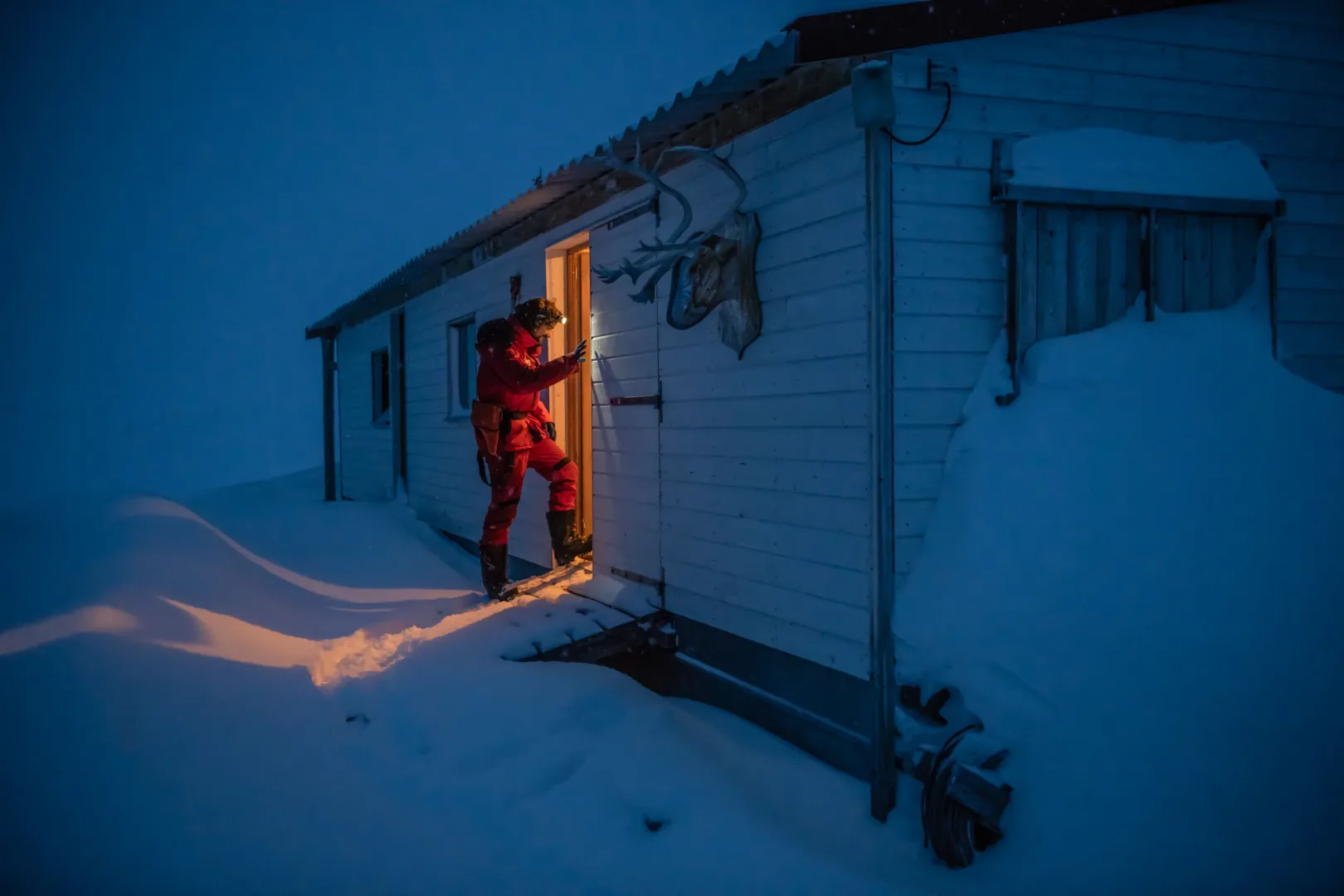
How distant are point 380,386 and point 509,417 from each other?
7744 mm

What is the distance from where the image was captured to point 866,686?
3.82m

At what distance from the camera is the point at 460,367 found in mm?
9648

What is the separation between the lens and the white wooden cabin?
3773 millimetres

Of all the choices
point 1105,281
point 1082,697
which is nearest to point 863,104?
point 1105,281

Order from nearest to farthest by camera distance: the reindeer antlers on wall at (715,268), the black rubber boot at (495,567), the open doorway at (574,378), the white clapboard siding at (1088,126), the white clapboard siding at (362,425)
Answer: the white clapboard siding at (1088,126) < the reindeer antlers on wall at (715,268) < the black rubber boot at (495,567) < the open doorway at (574,378) < the white clapboard siding at (362,425)

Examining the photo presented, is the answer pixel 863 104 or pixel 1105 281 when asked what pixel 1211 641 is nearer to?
pixel 1105 281

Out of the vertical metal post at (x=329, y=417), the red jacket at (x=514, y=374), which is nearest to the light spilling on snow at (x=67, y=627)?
the red jacket at (x=514, y=374)

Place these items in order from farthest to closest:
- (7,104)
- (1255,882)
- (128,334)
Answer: (7,104) → (128,334) → (1255,882)

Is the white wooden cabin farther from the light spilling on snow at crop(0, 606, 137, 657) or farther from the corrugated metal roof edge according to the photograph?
the light spilling on snow at crop(0, 606, 137, 657)

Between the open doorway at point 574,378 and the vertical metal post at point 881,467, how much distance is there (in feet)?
12.9

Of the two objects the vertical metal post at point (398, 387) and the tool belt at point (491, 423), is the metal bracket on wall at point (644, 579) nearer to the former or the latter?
the tool belt at point (491, 423)

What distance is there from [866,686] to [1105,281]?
2523 mm

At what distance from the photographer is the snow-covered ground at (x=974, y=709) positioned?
3047mm

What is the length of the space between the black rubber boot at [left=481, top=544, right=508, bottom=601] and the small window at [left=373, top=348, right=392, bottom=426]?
23.5 feet
